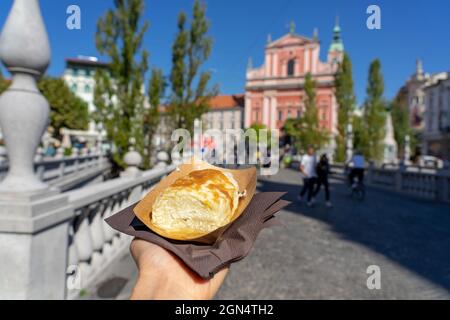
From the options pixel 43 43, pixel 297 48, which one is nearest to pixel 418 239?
pixel 43 43

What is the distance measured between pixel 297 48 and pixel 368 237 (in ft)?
151

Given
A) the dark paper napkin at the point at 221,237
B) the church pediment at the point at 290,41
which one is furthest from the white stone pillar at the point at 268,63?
the dark paper napkin at the point at 221,237

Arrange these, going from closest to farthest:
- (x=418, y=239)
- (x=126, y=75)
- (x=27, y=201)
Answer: (x=27, y=201)
(x=418, y=239)
(x=126, y=75)

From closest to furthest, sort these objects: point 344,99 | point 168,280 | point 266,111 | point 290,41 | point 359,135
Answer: point 168,280 < point 359,135 < point 344,99 < point 266,111 < point 290,41

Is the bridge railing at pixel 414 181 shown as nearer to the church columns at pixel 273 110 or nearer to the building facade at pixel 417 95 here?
the church columns at pixel 273 110

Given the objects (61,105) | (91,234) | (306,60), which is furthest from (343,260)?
(306,60)

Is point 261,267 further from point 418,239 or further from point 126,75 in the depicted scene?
point 126,75

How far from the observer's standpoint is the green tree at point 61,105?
34375 millimetres

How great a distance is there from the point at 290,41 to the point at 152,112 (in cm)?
4283

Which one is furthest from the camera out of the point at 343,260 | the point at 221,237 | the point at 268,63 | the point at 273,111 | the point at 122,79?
the point at 268,63

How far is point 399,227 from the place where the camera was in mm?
6645

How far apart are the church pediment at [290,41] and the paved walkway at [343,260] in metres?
44.4

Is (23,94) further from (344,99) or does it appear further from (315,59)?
(315,59)

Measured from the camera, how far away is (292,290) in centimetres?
362
